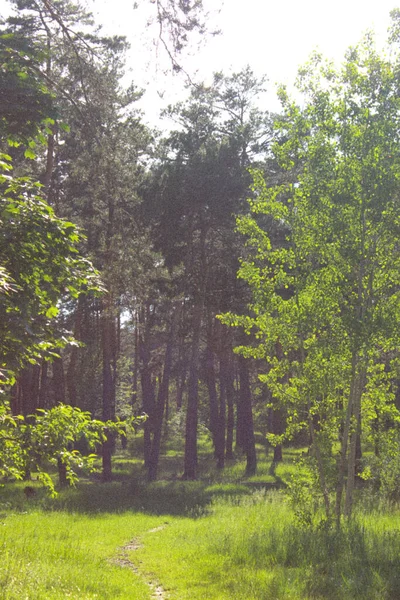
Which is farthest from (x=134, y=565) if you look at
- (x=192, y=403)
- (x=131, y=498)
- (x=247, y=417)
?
(x=247, y=417)

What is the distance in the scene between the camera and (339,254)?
11555 mm

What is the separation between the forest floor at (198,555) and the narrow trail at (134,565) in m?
0.02

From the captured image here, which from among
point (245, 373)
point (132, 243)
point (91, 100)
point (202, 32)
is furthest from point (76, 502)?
point (202, 32)

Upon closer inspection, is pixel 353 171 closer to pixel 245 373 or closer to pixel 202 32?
pixel 202 32

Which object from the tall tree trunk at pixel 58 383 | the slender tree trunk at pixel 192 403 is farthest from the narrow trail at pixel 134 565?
the slender tree trunk at pixel 192 403

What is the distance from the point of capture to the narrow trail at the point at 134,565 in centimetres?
893

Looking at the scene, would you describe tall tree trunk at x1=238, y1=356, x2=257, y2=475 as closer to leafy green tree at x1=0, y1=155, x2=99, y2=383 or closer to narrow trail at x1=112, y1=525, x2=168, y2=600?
narrow trail at x1=112, y1=525, x2=168, y2=600

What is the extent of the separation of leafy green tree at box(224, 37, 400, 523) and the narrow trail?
3.85 m

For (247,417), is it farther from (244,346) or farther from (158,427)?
(244,346)

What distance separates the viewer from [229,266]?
2617 cm

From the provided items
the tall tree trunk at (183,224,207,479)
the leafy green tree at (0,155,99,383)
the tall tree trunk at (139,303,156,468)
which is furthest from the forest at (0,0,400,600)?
the tall tree trunk at (139,303,156,468)

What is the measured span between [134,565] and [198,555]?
1.22 m

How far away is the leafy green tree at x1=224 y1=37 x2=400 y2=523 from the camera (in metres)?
11.2

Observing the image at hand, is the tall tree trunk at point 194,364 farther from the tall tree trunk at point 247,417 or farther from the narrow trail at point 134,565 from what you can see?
the narrow trail at point 134,565
